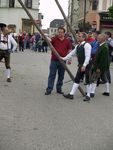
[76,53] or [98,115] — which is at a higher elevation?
[76,53]

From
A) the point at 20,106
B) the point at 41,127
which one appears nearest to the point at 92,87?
the point at 20,106

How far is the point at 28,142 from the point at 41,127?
1.30 m

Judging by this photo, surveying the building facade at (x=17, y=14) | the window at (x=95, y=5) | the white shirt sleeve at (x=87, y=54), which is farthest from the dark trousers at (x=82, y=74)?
the window at (x=95, y=5)

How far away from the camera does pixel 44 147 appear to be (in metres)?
7.98

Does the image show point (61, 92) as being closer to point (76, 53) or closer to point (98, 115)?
point (76, 53)

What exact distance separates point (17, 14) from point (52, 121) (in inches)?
2243

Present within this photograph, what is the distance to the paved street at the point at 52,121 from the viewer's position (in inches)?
326

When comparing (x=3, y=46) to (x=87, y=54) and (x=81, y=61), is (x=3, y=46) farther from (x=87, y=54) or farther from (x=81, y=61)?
(x=87, y=54)

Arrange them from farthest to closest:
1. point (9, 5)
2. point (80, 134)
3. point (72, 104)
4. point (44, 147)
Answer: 1. point (9, 5)
2. point (72, 104)
3. point (80, 134)
4. point (44, 147)

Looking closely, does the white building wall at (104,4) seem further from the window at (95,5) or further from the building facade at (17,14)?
the building facade at (17,14)

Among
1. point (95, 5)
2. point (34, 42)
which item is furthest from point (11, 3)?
point (34, 42)

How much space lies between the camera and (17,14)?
66312 millimetres

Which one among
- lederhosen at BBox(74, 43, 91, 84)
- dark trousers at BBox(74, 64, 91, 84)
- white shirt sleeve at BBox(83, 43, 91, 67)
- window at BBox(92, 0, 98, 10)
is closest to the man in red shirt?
lederhosen at BBox(74, 43, 91, 84)

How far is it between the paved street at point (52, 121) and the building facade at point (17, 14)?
51304 mm
